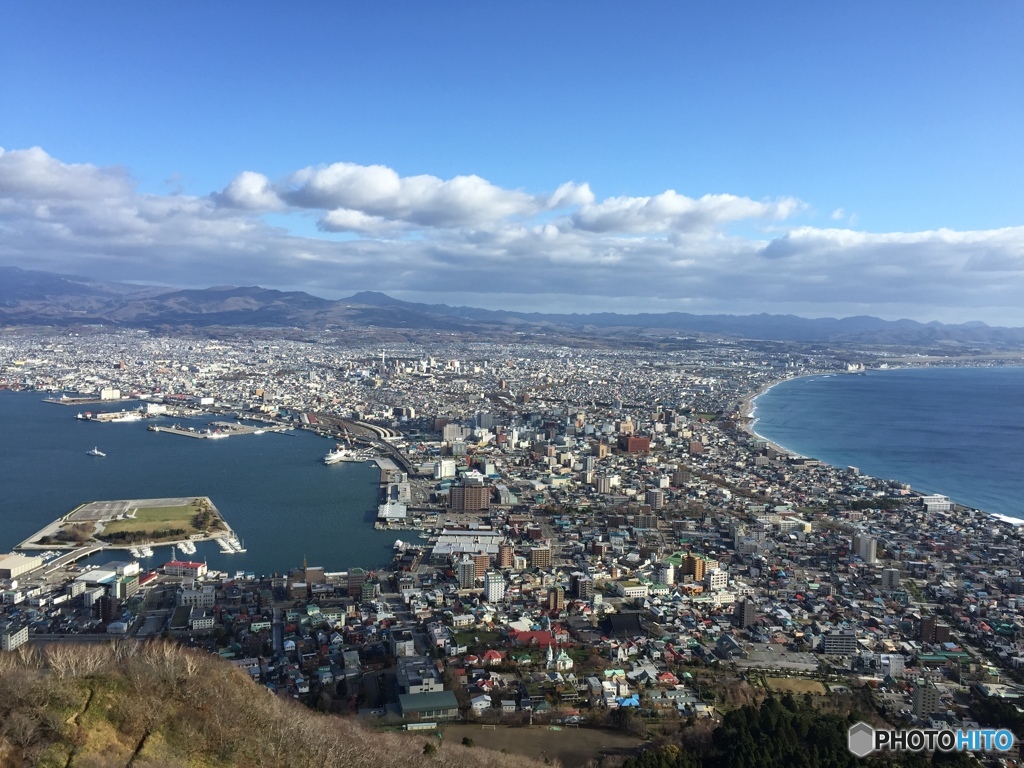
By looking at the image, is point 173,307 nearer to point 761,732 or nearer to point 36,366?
point 36,366

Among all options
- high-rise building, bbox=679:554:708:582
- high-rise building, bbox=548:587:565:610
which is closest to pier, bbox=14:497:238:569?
high-rise building, bbox=548:587:565:610

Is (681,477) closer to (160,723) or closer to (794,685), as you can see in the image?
(794,685)

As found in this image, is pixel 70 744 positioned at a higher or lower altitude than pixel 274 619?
higher

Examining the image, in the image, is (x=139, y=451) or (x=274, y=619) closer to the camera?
(x=274, y=619)

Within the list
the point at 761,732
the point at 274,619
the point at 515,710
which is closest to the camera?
the point at 761,732

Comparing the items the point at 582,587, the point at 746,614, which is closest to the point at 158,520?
the point at 582,587

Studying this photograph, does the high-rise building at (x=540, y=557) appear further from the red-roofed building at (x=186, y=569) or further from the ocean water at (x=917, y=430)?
the ocean water at (x=917, y=430)

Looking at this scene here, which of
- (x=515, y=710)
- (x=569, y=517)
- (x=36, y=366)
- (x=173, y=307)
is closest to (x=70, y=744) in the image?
(x=515, y=710)
